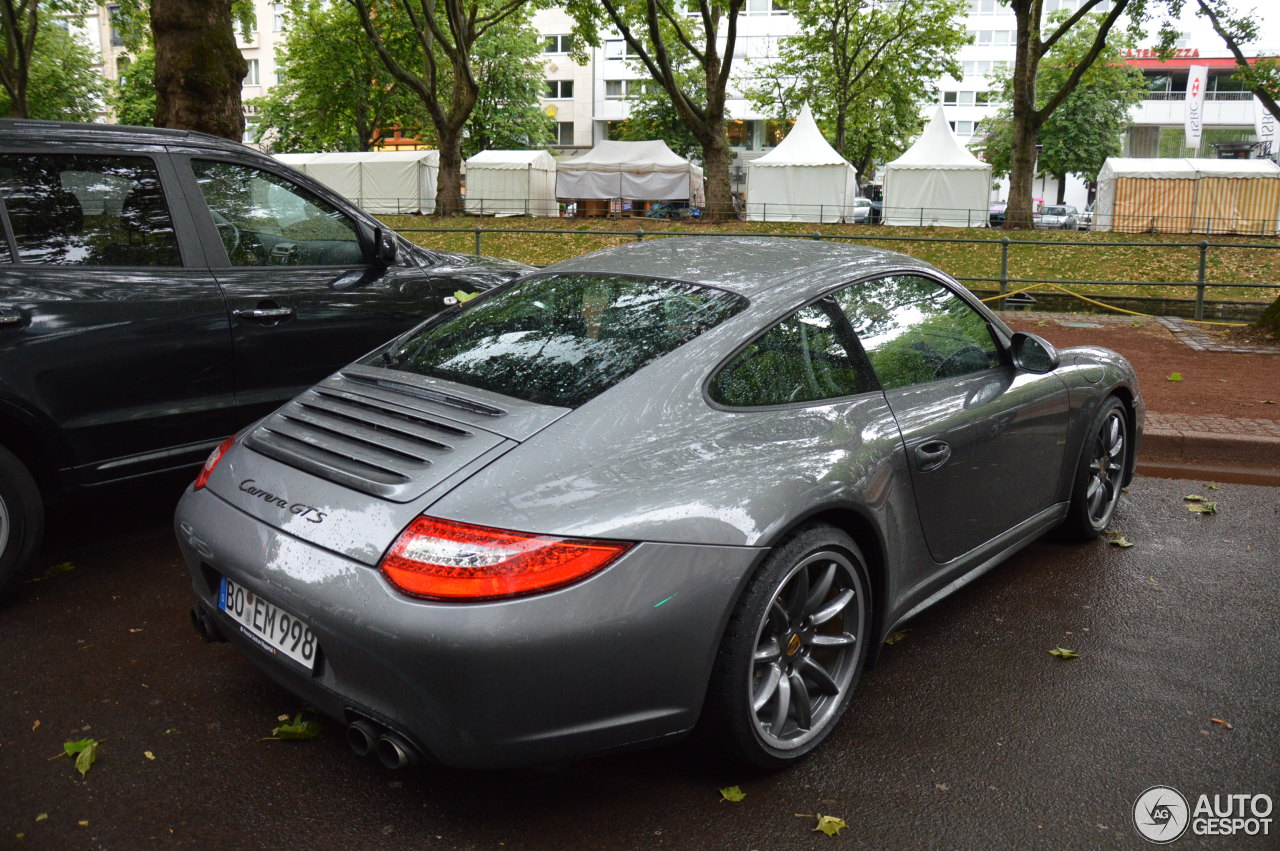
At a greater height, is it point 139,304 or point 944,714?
point 139,304

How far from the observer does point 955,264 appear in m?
21.6

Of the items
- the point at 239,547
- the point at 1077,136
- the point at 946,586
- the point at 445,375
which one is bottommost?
the point at 946,586

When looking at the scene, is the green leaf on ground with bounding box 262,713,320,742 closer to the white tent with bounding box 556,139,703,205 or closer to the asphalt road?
the asphalt road

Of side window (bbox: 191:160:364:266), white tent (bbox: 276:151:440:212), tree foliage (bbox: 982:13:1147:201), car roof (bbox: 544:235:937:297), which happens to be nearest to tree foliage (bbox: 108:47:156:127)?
white tent (bbox: 276:151:440:212)

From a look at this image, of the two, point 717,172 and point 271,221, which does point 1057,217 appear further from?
point 271,221

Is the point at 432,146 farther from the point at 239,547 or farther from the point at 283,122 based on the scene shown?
the point at 239,547

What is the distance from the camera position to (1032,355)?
3928 mm

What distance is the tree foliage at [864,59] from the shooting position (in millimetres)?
37094

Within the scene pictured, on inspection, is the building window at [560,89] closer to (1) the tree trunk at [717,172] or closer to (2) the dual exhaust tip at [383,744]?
(1) the tree trunk at [717,172]

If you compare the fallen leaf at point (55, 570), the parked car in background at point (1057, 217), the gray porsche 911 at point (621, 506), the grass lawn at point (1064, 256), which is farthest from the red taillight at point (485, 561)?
the parked car in background at point (1057, 217)

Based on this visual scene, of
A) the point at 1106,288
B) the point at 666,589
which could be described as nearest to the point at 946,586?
the point at 666,589

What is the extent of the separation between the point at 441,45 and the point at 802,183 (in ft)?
39.3

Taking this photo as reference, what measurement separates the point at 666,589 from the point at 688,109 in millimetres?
25883

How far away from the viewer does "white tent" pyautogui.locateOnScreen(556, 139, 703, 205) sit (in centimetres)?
3838
